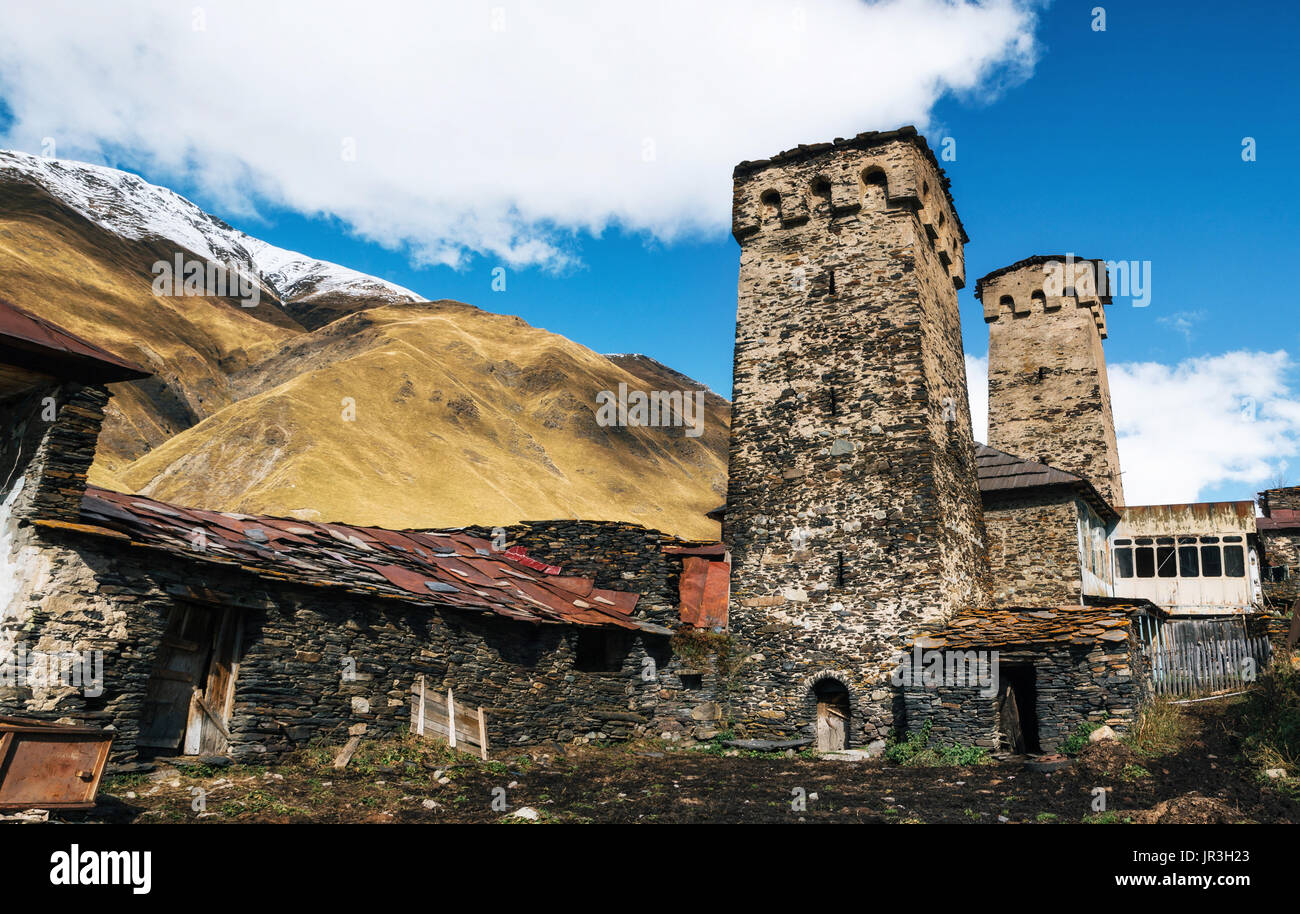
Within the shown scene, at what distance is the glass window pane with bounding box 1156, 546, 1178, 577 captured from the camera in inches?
971

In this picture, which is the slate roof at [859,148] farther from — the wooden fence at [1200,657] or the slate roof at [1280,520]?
the slate roof at [1280,520]

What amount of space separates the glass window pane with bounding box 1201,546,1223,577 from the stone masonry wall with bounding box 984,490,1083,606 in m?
8.49

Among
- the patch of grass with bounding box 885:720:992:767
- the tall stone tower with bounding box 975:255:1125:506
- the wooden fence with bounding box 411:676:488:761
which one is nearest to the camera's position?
the wooden fence with bounding box 411:676:488:761

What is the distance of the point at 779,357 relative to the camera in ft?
60.6

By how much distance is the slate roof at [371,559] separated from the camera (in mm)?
10695

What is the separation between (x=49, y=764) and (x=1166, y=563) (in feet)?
87.6

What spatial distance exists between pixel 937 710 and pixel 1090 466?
16123mm

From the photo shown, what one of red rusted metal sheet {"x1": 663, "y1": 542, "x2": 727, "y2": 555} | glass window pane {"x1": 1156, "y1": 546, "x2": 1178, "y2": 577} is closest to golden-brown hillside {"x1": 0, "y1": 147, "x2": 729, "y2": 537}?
red rusted metal sheet {"x1": 663, "y1": 542, "x2": 727, "y2": 555}

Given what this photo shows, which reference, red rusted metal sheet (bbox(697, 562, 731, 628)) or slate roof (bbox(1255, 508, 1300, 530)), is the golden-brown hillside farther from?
slate roof (bbox(1255, 508, 1300, 530))

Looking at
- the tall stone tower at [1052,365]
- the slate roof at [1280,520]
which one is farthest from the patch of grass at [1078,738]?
the slate roof at [1280,520]

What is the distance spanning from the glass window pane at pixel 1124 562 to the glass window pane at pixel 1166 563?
684 millimetres

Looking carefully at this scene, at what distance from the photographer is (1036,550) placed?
62.3ft
